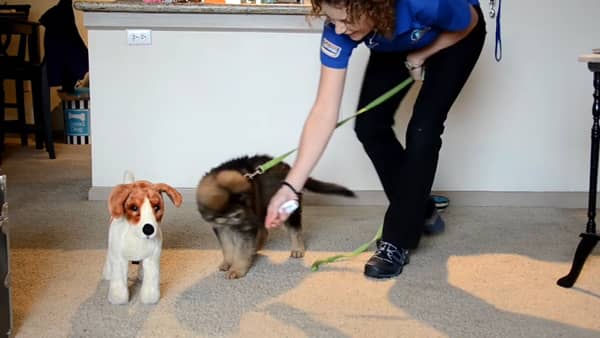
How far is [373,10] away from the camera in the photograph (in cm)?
159

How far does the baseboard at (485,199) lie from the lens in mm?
3318

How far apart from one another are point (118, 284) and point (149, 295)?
9 centimetres

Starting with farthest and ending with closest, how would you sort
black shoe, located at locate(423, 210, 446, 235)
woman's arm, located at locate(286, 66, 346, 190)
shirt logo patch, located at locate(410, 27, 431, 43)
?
1. black shoe, located at locate(423, 210, 446, 235)
2. shirt logo patch, located at locate(410, 27, 431, 43)
3. woman's arm, located at locate(286, 66, 346, 190)

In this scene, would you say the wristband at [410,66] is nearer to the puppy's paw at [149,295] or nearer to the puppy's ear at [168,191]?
the puppy's ear at [168,191]

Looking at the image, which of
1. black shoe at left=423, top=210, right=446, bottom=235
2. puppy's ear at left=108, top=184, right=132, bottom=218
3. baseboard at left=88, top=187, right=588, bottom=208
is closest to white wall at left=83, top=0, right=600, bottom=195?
baseboard at left=88, top=187, right=588, bottom=208

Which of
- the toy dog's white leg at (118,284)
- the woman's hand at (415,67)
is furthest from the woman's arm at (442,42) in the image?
the toy dog's white leg at (118,284)

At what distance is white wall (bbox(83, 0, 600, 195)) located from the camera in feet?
10.6

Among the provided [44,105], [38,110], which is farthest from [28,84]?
[44,105]

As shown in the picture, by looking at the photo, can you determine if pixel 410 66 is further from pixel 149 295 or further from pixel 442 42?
pixel 149 295

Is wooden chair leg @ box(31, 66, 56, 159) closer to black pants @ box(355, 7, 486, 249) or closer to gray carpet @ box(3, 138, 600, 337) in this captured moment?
gray carpet @ box(3, 138, 600, 337)

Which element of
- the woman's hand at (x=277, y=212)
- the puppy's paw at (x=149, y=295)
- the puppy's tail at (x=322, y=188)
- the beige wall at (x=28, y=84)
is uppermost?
the woman's hand at (x=277, y=212)

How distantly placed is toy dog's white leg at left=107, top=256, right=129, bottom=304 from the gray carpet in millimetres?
29

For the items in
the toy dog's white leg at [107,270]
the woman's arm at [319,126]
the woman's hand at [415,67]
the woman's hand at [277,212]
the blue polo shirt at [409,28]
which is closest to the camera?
the woman's hand at [277,212]

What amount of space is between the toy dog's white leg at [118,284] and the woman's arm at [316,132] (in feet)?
1.56
